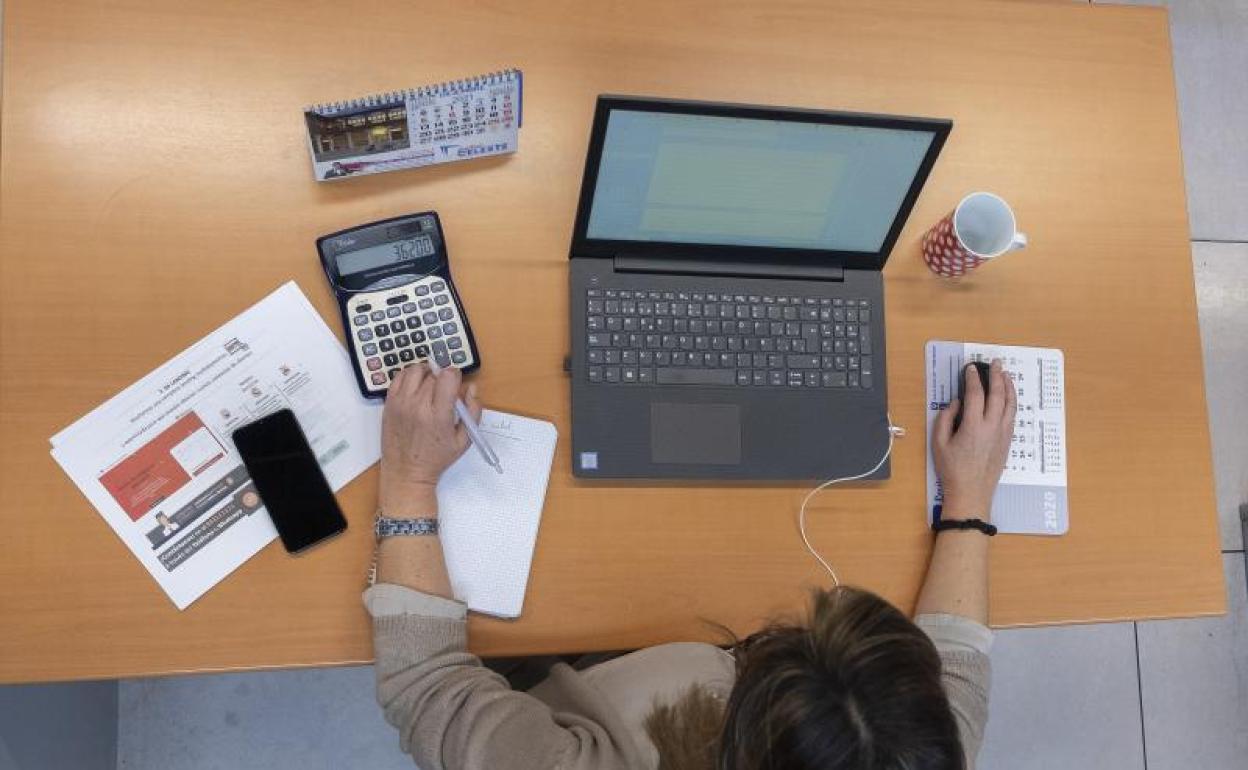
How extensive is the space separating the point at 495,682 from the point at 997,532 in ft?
1.77

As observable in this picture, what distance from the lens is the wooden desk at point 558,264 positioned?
0.84 m

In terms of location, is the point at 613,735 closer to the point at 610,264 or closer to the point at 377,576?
the point at 377,576

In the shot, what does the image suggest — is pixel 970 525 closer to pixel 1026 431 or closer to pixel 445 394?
pixel 1026 431

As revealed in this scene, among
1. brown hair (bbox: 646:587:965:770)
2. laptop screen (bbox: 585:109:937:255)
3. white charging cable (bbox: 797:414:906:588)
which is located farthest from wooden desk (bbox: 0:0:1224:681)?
brown hair (bbox: 646:587:965:770)

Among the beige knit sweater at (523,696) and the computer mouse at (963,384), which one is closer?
the beige knit sweater at (523,696)

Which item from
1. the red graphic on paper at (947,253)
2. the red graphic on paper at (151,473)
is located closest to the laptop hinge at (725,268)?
the red graphic on paper at (947,253)

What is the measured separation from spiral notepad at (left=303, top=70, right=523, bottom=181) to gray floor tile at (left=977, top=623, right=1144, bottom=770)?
1.21 metres

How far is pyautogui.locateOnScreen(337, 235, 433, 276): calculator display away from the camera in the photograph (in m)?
0.88

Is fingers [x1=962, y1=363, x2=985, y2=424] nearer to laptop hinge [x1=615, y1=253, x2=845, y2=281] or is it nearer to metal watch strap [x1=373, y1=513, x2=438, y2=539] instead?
laptop hinge [x1=615, y1=253, x2=845, y2=281]

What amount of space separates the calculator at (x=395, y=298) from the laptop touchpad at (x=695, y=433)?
20 centimetres

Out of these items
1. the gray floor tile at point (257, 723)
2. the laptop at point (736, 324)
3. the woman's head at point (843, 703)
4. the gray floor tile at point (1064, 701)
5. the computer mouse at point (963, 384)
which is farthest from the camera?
the gray floor tile at point (1064, 701)

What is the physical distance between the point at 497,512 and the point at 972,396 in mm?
506

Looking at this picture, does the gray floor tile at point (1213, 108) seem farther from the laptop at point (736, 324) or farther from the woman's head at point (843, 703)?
the woman's head at point (843, 703)

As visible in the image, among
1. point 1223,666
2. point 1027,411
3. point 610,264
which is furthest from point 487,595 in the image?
point 1223,666
